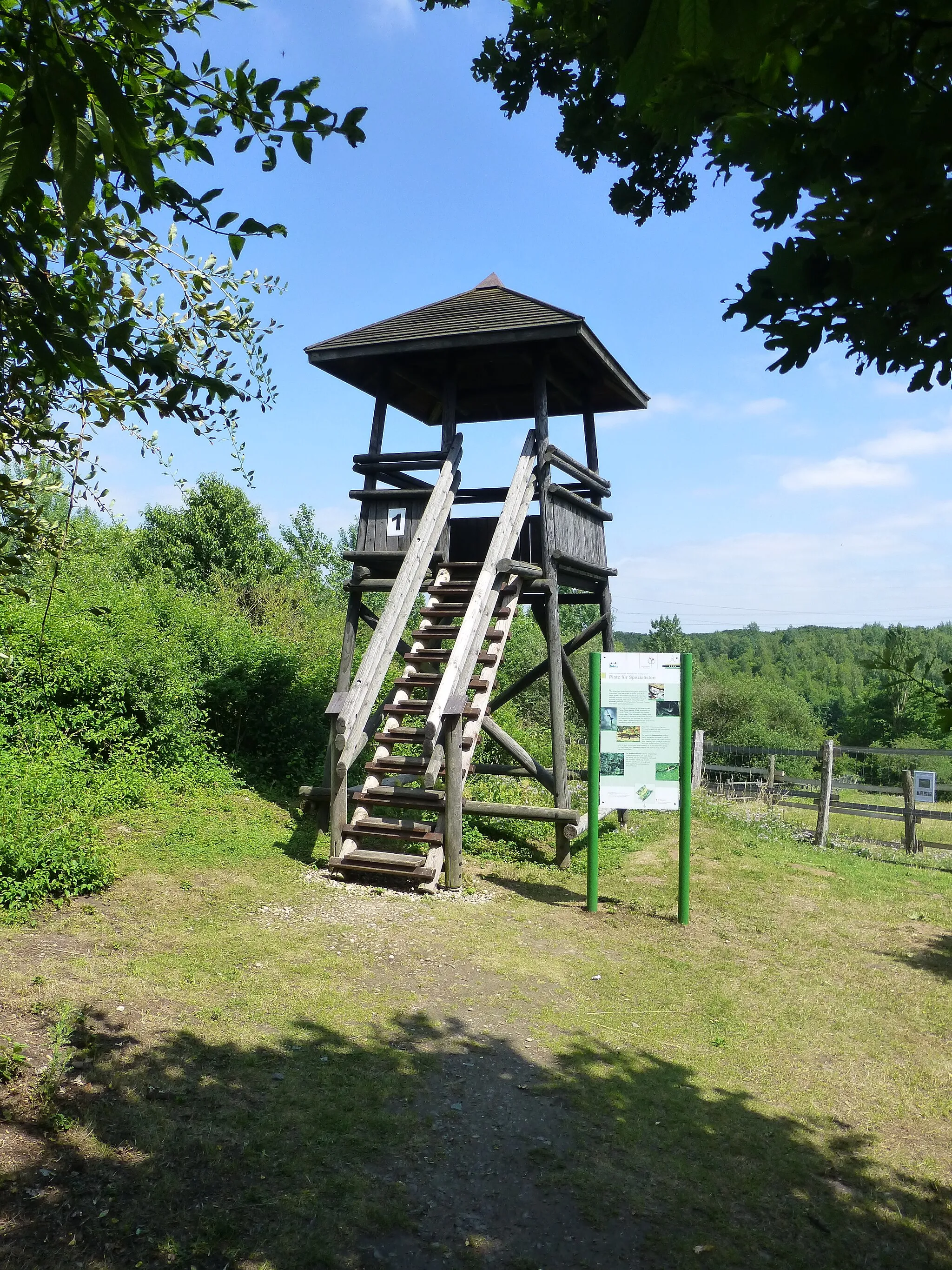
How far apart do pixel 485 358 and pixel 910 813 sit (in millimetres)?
10311

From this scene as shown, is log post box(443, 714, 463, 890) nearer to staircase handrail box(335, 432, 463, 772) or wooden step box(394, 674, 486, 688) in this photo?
staircase handrail box(335, 432, 463, 772)

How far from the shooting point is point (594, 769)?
8.26 metres

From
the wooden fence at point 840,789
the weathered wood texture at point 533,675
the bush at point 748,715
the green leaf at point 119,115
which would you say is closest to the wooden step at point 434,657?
the weathered wood texture at point 533,675

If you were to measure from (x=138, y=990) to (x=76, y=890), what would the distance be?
1.88m

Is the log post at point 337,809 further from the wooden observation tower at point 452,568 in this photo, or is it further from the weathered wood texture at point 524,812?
the weathered wood texture at point 524,812

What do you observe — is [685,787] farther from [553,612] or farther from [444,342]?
[444,342]

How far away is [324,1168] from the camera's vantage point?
376 cm

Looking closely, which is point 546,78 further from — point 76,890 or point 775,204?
point 76,890

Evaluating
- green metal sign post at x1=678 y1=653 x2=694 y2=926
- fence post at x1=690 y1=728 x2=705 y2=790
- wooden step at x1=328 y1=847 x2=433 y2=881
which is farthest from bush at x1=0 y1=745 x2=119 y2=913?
fence post at x1=690 y1=728 x2=705 y2=790

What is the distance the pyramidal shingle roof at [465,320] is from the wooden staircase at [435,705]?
1268 millimetres

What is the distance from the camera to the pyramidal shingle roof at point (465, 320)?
9633mm

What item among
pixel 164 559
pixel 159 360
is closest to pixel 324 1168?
pixel 159 360

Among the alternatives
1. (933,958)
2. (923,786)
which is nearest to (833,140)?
(933,958)

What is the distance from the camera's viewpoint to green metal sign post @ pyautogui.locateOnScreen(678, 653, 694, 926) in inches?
314
